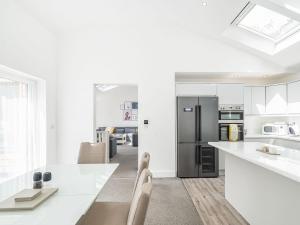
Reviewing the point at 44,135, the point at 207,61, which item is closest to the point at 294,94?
the point at 207,61

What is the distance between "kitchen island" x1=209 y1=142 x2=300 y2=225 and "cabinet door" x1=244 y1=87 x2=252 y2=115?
7.17ft

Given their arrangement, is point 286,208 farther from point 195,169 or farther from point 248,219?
point 195,169

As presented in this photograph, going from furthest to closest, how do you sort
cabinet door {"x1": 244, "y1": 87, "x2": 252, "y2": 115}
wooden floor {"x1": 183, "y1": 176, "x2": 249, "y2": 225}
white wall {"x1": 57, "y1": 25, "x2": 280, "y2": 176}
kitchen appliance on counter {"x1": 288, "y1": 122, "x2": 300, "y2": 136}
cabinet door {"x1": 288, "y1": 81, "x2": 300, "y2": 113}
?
cabinet door {"x1": 244, "y1": 87, "x2": 252, "y2": 115}, kitchen appliance on counter {"x1": 288, "y1": 122, "x2": 300, "y2": 136}, white wall {"x1": 57, "y1": 25, "x2": 280, "y2": 176}, cabinet door {"x1": 288, "y1": 81, "x2": 300, "y2": 113}, wooden floor {"x1": 183, "y1": 176, "x2": 249, "y2": 225}

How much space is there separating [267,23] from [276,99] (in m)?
1.91

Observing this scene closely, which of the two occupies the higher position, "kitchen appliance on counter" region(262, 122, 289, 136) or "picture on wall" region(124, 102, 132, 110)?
"picture on wall" region(124, 102, 132, 110)

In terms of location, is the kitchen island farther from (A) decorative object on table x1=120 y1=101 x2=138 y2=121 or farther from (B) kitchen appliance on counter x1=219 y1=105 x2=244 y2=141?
(A) decorative object on table x1=120 y1=101 x2=138 y2=121

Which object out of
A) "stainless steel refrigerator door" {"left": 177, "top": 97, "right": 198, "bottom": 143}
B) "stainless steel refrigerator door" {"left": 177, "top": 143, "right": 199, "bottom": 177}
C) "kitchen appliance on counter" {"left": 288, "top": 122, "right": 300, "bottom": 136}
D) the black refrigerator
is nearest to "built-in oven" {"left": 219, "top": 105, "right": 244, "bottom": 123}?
the black refrigerator

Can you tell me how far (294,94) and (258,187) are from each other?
3.03m

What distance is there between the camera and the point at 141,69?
182 inches

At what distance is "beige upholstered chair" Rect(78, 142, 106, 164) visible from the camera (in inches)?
116

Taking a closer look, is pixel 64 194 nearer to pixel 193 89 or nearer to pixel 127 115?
pixel 193 89

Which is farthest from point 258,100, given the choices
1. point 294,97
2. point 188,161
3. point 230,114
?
point 188,161

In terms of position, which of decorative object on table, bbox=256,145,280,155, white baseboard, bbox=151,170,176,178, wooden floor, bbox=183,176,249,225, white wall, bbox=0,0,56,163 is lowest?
wooden floor, bbox=183,176,249,225

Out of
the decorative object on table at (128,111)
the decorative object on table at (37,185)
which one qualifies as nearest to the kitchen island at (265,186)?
A: the decorative object on table at (37,185)
